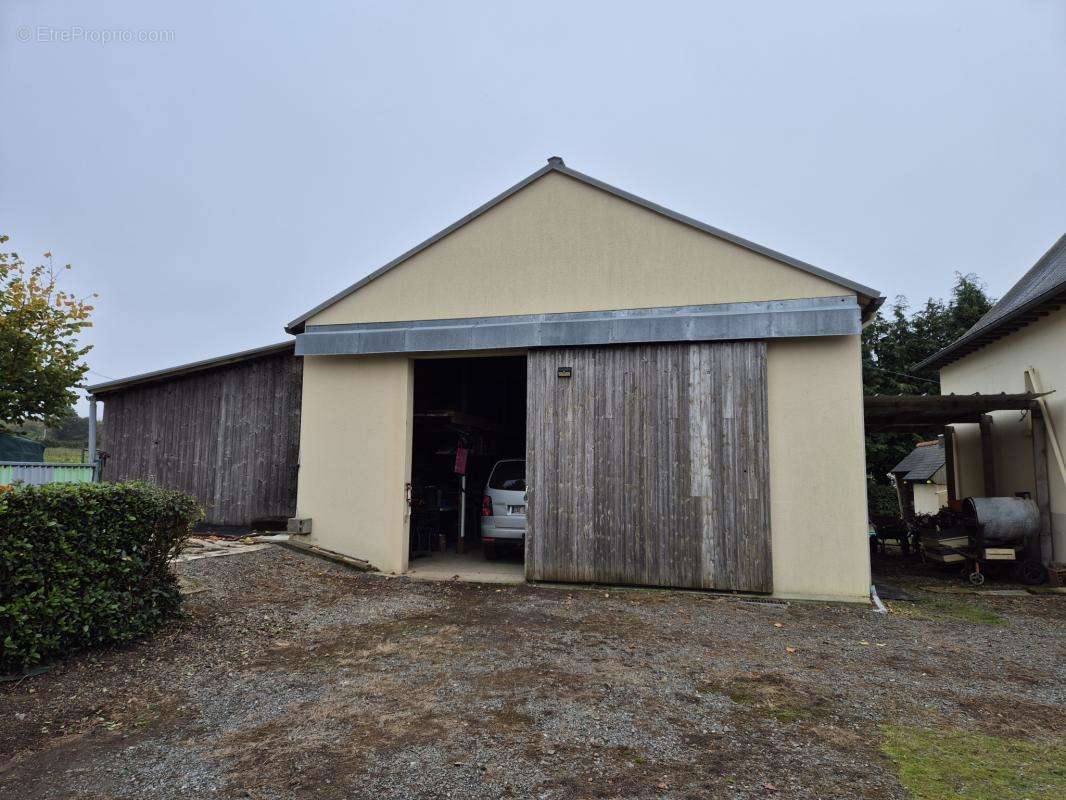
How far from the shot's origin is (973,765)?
10.6ft

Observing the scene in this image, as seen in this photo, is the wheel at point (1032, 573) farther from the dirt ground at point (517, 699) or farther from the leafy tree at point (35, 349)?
the leafy tree at point (35, 349)

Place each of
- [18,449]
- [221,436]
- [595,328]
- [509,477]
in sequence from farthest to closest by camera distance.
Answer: [18,449]
[221,436]
[509,477]
[595,328]

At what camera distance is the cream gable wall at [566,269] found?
25.6 ft

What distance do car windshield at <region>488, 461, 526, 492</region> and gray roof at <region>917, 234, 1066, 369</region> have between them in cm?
853

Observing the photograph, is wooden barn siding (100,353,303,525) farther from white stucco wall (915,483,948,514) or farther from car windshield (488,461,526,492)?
white stucco wall (915,483,948,514)

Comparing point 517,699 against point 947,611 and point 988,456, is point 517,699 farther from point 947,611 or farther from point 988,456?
point 988,456

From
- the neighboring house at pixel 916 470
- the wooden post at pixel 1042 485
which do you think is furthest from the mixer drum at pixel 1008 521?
the neighboring house at pixel 916 470

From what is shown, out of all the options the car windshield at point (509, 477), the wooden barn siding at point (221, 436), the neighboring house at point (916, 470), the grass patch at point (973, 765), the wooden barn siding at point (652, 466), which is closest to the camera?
the grass patch at point (973, 765)

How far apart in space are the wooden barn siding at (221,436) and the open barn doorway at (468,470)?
2288mm

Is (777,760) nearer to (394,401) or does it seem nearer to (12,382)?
(394,401)

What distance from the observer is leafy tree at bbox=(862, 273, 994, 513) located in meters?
25.6

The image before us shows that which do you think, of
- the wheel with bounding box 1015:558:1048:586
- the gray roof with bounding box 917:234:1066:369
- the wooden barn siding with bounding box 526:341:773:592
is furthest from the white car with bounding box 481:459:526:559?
the gray roof with bounding box 917:234:1066:369

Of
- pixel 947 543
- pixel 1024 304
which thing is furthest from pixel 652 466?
pixel 1024 304

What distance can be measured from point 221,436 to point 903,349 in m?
28.8
